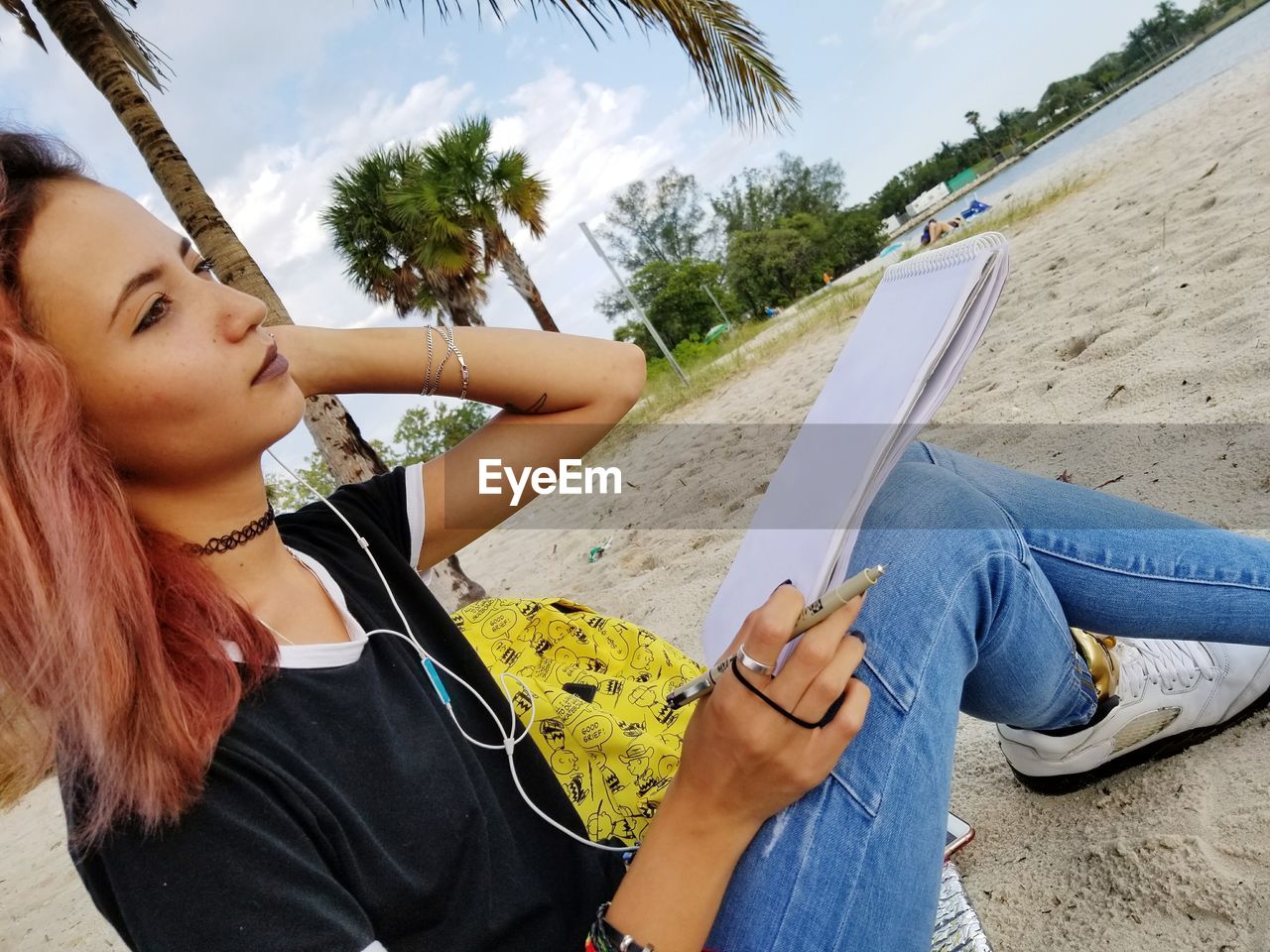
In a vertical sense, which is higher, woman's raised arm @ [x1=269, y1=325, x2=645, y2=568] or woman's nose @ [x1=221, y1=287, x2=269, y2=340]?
woman's nose @ [x1=221, y1=287, x2=269, y2=340]

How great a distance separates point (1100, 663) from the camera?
122 centimetres

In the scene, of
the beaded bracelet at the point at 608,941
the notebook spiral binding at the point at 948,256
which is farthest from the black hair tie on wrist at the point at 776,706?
the notebook spiral binding at the point at 948,256

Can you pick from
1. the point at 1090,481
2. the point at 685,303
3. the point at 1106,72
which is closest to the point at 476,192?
the point at 1090,481

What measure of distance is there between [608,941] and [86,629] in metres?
0.62

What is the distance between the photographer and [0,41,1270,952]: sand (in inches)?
45.0

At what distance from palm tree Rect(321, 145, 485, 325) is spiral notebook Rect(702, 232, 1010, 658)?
37.4ft

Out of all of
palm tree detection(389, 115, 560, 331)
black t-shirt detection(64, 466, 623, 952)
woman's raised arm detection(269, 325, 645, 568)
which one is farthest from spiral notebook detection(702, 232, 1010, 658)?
palm tree detection(389, 115, 560, 331)

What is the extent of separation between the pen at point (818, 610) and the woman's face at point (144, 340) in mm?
651

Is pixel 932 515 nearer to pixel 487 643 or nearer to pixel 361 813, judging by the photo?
pixel 361 813

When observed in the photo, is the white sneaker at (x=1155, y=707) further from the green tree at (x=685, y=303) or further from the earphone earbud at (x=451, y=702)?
the green tree at (x=685, y=303)

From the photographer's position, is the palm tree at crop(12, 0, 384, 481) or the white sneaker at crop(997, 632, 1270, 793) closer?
the white sneaker at crop(997, 632, 1270, 793)

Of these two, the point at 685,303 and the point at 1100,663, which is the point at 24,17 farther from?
the point at 685,303

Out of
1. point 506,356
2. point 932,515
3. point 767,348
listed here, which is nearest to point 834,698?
point 932,515

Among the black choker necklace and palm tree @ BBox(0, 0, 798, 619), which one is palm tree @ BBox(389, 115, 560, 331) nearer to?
palm tree @ BBox(0, 0, 798, 619)
